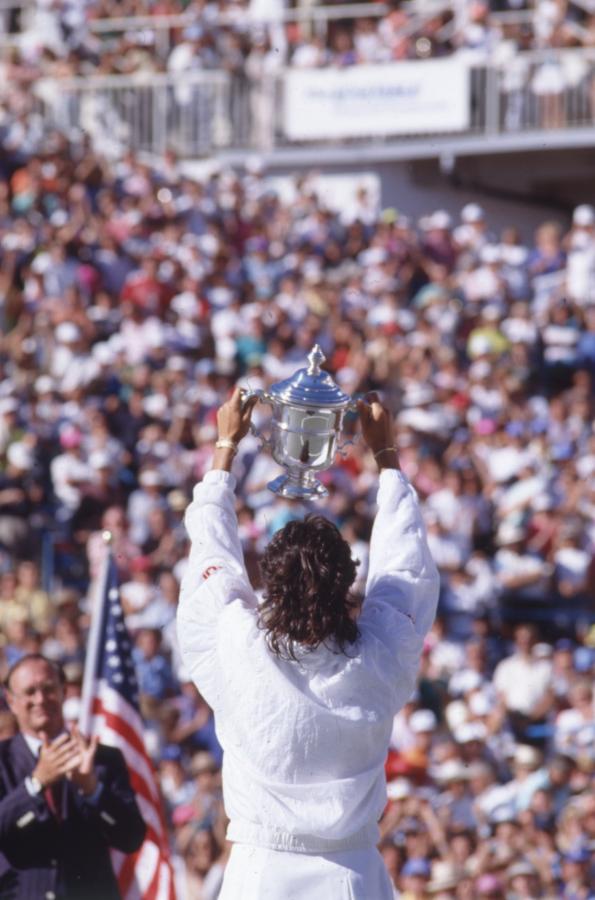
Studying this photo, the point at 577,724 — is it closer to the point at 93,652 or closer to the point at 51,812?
the point at 93,652

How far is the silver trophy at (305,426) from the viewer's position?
→ 5047mm

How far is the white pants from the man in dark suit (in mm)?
1413

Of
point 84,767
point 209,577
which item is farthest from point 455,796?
point 209,577

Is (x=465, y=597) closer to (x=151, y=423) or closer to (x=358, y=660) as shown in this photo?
(x=151, y=423)

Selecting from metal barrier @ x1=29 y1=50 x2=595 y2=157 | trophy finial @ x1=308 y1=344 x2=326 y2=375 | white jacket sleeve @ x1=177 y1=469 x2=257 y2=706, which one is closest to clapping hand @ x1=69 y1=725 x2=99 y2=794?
white jacket sleeve @ x1=177 y1=469 x2=257 y2=706

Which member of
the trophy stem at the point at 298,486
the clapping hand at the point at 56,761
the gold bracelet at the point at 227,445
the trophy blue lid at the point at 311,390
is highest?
the trophy blue lid at the point at 311,390

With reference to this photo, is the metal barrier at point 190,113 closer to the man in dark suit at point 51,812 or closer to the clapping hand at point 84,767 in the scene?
the man in dark suit at point 51,812

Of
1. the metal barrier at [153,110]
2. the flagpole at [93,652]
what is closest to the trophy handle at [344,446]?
the flagpole at [93,652]

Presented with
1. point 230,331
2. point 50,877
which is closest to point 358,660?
point 50,877

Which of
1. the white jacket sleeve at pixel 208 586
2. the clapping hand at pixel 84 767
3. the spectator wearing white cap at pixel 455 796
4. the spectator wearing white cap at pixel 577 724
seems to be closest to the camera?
the white jacket sleeve at pixel 208 586

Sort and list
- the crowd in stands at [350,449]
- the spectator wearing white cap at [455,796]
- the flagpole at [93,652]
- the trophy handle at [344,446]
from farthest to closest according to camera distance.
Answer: the crowd in stands at [350,449] → the spectator wearing white cap at [455,796] → the flagpole at [93,652] → the trophy handle at [344,446]

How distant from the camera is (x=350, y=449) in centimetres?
1108

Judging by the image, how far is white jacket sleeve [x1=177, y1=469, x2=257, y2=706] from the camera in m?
4.67

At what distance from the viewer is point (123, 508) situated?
47.6 ft
